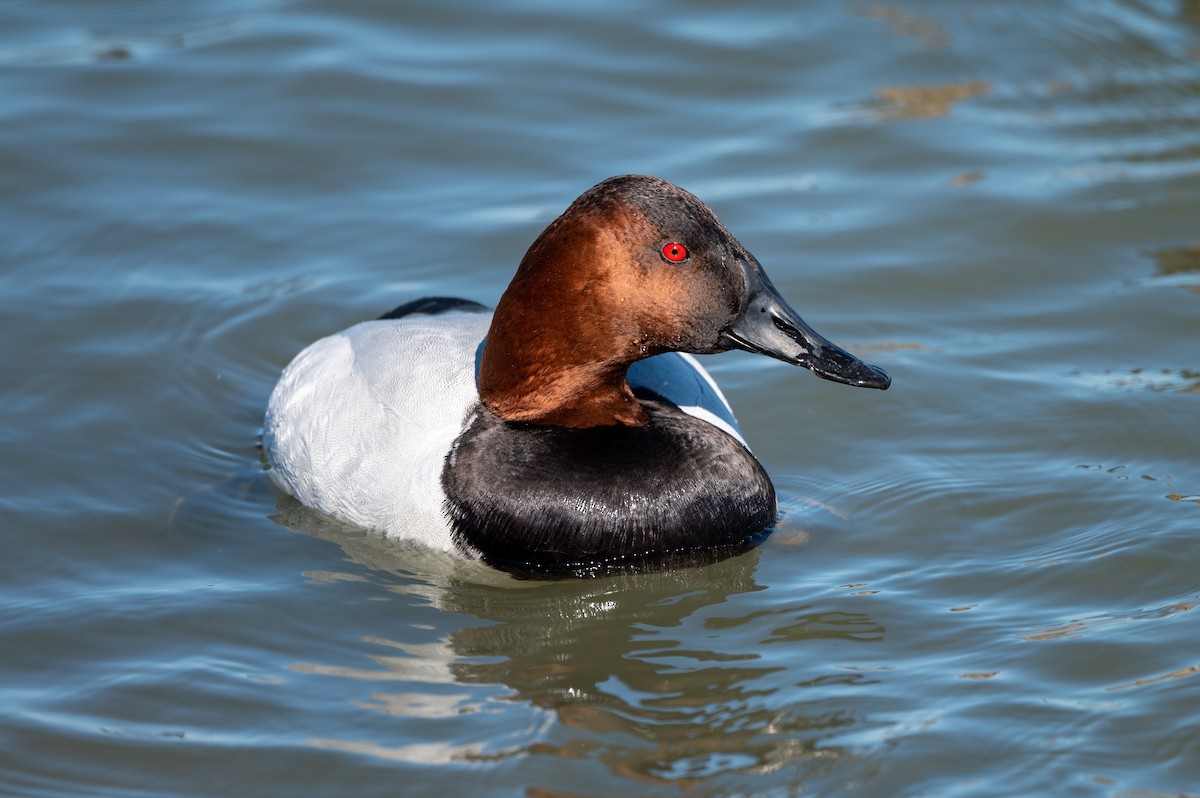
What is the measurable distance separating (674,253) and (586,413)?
729 mm

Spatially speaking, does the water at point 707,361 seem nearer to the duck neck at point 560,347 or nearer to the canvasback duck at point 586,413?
the canvasback duck at point 586,413

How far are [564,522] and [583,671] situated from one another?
586 millimetres

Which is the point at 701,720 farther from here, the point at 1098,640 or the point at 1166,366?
the point at 1166,366

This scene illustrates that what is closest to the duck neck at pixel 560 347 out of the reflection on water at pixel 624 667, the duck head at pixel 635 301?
the duck head at pixel 635 301

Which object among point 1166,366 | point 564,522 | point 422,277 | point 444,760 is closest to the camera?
point 444,760

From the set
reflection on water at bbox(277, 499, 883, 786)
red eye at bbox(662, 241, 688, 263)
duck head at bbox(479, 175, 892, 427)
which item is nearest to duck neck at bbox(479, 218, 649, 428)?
duck head at bbox(479, 175, 892, 427)

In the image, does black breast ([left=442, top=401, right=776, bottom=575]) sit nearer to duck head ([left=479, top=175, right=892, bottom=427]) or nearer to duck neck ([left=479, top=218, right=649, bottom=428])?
duck neck ([left=479, top=218, right=649, bottom=428])

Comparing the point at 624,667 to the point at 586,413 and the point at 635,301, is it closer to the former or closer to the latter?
the point at 586,413

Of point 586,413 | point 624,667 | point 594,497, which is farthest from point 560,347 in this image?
point 624,667

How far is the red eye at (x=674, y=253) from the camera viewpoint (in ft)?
16.1

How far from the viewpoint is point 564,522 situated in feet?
16.7

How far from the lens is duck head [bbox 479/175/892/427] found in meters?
4.92

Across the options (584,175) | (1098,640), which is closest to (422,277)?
(584,175)

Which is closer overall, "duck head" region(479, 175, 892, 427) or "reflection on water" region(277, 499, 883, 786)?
"reflection on water" region(277, 499, 883, 786)
